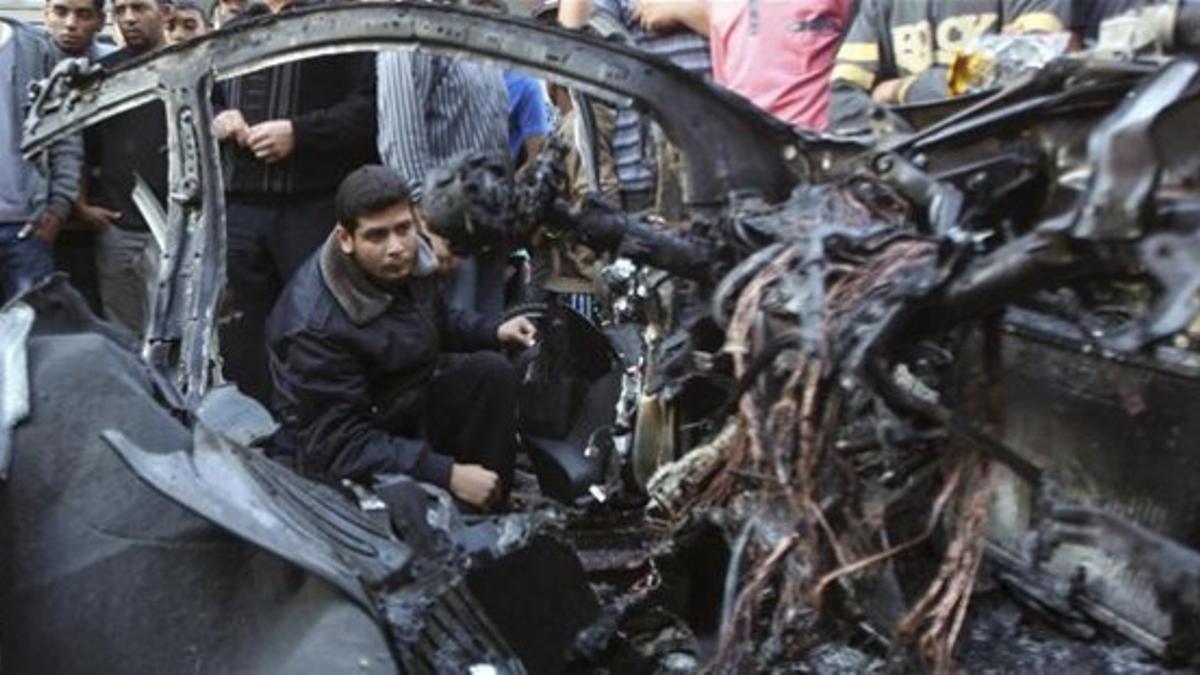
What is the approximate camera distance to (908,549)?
8.99 ft

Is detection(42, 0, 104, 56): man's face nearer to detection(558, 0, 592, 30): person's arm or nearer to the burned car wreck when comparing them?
detection(558, 0, 592, 30): person's arm

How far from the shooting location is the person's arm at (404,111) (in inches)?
233

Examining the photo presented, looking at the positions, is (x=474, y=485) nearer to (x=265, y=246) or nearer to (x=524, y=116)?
(x=265, y=246)

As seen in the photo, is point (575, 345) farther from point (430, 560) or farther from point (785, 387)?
point (785, 387)

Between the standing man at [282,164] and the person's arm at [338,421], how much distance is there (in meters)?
1.17

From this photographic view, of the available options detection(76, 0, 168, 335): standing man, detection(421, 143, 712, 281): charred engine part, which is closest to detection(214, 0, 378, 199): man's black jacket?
detection(76, 0, 168, 335): standing man

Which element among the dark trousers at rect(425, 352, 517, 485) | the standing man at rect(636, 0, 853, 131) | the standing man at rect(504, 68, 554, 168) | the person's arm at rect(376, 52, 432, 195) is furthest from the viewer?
the standing man at rect(504, 68, 554, 168)

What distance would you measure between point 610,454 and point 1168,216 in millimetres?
2645

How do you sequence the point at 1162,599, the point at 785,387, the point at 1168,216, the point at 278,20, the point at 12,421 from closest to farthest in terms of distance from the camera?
1. the point at 1168,216
2. the point at 1162,599
3. the point at 785,387
4. the point at 12,421
5. the point at 278,20

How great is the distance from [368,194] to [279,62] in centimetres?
82

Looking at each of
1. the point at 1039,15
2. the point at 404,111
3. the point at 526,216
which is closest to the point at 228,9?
the point at 404,111

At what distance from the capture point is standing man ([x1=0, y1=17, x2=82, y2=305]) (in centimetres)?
676

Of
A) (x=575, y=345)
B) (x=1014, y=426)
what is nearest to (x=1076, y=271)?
(x=1014, y=426)

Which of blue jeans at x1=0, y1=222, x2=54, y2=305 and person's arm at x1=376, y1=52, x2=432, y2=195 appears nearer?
person's arm at x1=376, y1=52, x2=432, y2=195
